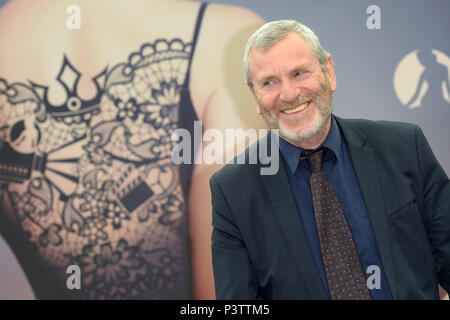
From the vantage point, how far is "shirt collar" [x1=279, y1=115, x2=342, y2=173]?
134 centimetres

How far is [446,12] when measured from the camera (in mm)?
2250

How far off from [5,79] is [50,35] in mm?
353

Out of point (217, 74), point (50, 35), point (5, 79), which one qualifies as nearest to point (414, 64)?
point (217, 74)

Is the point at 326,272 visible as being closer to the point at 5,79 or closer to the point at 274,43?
the point at 274,43

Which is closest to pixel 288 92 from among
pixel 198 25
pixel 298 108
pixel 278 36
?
pixel 298 108

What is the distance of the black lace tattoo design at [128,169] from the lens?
2295mm

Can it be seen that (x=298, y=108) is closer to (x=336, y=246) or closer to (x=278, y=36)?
(x=278, y=36)

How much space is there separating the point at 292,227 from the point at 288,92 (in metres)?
0.41

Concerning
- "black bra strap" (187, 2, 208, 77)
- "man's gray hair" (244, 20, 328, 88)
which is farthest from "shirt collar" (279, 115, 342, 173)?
"black bra strap" (187, 2, 208, 77)

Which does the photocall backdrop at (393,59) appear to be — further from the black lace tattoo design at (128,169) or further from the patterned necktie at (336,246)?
the patterned necktie at (336,246)

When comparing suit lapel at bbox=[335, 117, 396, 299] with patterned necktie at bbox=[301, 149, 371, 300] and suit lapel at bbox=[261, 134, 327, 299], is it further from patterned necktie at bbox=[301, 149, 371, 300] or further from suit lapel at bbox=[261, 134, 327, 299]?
suit lapel at bbox=[261, 134, 327, 299]

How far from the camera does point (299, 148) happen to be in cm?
136

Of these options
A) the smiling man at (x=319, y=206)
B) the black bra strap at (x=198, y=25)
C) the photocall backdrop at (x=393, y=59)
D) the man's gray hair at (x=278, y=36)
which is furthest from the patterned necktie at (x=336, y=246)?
the black bra strap at (x=198, y=25)
